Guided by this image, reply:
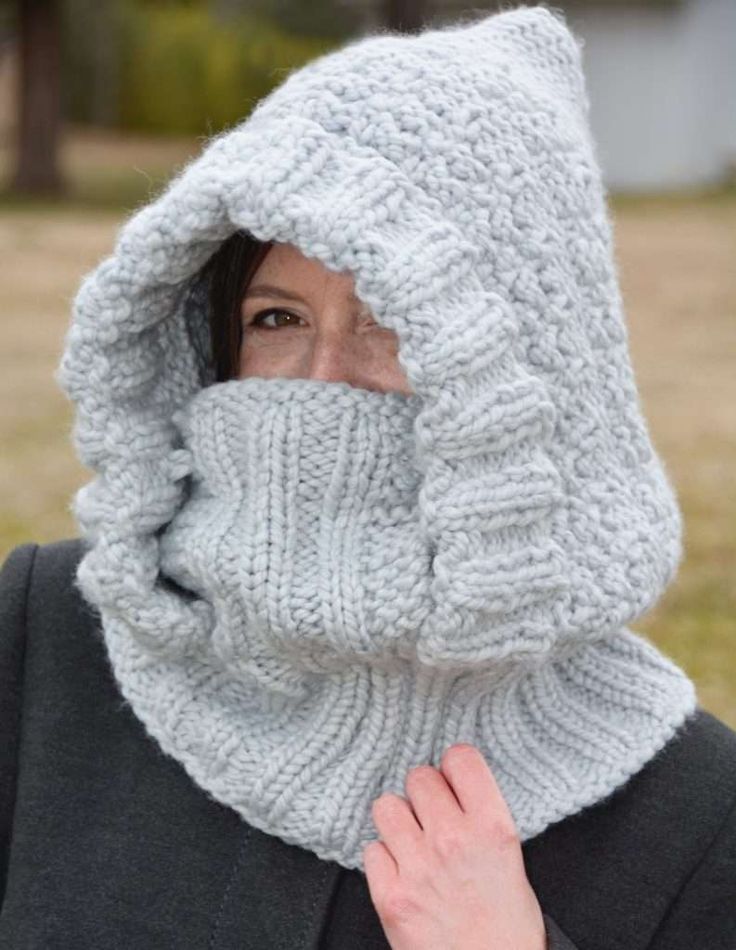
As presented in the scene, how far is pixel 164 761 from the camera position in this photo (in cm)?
180

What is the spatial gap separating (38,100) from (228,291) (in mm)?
15660

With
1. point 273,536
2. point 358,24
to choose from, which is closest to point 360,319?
point 273,536

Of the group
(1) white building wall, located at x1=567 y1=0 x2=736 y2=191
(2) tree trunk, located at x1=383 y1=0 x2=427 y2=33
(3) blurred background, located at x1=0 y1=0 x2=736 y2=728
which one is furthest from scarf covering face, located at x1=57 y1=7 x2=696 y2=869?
(1) white building wall, located at x1=567 y1=0 x2=736 y2=191

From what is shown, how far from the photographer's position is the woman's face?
5.34 ft

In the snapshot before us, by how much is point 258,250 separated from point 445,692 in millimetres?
A: 546

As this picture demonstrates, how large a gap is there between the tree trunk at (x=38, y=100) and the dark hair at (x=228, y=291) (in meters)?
15.3

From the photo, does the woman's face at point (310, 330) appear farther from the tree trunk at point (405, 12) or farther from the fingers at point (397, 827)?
the tree trunk at point (405, 12)

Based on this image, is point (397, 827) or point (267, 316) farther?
point (267, 316)

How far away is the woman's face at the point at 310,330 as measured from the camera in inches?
64.1

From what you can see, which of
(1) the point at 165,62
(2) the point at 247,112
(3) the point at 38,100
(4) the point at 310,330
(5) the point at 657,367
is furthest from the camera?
(1) the point at 165,62

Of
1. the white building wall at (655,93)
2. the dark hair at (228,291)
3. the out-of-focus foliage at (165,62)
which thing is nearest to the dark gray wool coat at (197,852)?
the dark hair at (228,291)

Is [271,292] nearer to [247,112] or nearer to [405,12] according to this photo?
[247,112]

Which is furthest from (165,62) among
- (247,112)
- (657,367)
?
(247,112)

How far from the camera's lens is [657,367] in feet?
30.2
